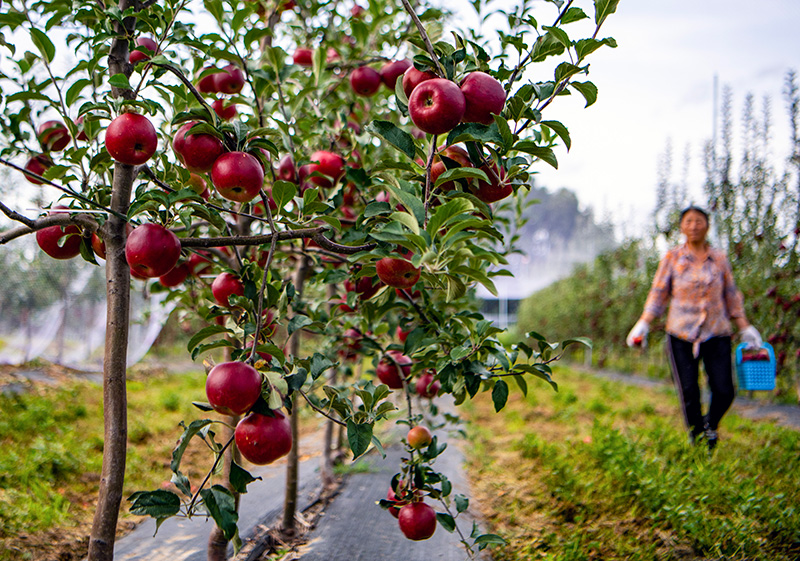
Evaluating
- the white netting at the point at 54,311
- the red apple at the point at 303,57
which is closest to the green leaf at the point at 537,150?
the red apple at the point at 303,57

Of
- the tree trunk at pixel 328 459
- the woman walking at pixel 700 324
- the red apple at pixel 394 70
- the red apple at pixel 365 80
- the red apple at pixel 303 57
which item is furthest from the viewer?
the woman walking at pixel 700 324

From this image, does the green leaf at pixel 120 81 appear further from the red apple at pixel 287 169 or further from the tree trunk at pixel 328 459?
the tree trunk at pixel 328 459

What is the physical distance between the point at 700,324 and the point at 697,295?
0.16 metres

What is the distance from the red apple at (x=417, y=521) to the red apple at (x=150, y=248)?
Answer: 86cm

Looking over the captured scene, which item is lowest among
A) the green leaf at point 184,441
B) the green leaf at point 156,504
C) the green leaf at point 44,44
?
the green leaf at point 156,504

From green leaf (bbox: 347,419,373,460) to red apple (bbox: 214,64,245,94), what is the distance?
41.6 inches

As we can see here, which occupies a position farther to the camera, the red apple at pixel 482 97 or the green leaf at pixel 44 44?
the green leaf at pixel 44 44

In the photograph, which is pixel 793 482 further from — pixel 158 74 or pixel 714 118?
pixel 714 118

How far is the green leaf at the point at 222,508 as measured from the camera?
91 centimetres

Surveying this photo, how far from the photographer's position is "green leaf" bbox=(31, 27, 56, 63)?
1.24 meters

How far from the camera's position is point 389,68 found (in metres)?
1.71

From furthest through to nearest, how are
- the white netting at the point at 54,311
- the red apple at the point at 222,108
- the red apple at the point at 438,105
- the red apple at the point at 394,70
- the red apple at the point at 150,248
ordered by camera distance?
the white netting at the point at 54,311 → the red apple at the point at 394,70 → the red apple at the point at 222,108 → the red apple at the point at 150,248 → the red apple at the point at 438,105

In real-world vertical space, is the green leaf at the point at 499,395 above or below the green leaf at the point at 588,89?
below

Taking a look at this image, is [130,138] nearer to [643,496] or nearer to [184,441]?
[184,441]
